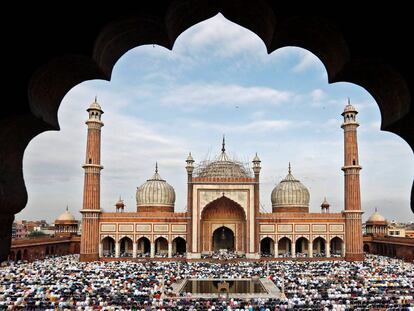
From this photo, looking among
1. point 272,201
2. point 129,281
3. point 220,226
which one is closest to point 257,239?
point 220,226

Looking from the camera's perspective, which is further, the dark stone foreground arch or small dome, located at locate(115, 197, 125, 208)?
small dome, located at locate(115, 197, 125, 208)

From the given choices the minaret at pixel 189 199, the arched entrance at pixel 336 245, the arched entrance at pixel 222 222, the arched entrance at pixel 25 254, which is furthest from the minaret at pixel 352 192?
the arched entrance at pixel 25 254

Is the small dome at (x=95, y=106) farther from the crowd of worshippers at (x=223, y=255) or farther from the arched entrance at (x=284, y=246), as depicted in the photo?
the arched entrance at (x=284, y=246)

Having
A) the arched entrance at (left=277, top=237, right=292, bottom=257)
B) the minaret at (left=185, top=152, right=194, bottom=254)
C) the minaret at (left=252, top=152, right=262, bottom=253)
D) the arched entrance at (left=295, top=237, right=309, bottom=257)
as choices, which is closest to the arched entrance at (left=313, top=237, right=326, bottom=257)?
the arched entrance at (left=295, top=237, right=309, bottom=257)

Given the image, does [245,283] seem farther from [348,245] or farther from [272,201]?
→ [272,201]

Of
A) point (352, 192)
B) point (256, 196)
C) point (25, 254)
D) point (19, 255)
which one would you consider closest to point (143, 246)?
point (25, 254)

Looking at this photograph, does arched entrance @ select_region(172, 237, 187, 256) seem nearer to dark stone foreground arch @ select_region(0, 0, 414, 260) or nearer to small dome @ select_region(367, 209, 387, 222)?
small dome @ select_region(367, 209, 387, 222)
